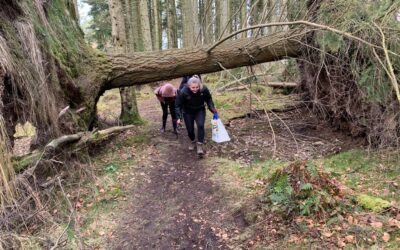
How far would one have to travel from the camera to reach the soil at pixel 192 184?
14.4 feet

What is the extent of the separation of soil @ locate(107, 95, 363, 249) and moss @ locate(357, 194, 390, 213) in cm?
150

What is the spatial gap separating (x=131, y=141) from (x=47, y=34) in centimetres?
302

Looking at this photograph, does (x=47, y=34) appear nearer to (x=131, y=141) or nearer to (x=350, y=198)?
(x=131, y=141)

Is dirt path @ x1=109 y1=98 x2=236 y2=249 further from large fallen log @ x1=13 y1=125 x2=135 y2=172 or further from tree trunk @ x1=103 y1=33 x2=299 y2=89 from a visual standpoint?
tree trunk @ x1=103 y1=33 x2=299 y2=89

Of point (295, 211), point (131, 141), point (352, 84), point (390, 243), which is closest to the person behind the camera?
point (390, 243)

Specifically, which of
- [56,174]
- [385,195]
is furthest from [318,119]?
[56,174]

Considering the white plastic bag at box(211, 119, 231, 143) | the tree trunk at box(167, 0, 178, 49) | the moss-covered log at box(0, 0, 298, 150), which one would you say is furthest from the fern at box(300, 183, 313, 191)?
the tree trunk at box(167, 0, 178, 49)

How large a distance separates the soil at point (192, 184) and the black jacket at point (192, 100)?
958 mm

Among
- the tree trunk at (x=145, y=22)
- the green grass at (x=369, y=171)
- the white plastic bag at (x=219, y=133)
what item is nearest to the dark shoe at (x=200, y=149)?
the white plastic bag at (x=219, y=133)

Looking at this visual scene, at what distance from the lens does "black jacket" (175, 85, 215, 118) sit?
6973 millimetres

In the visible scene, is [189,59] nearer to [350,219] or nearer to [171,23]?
[350,219]

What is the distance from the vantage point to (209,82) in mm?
15906

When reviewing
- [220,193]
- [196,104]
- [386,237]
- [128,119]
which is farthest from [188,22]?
[386,237]

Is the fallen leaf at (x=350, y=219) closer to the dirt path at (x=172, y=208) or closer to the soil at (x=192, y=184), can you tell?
the soil at (x=192, y=184)
